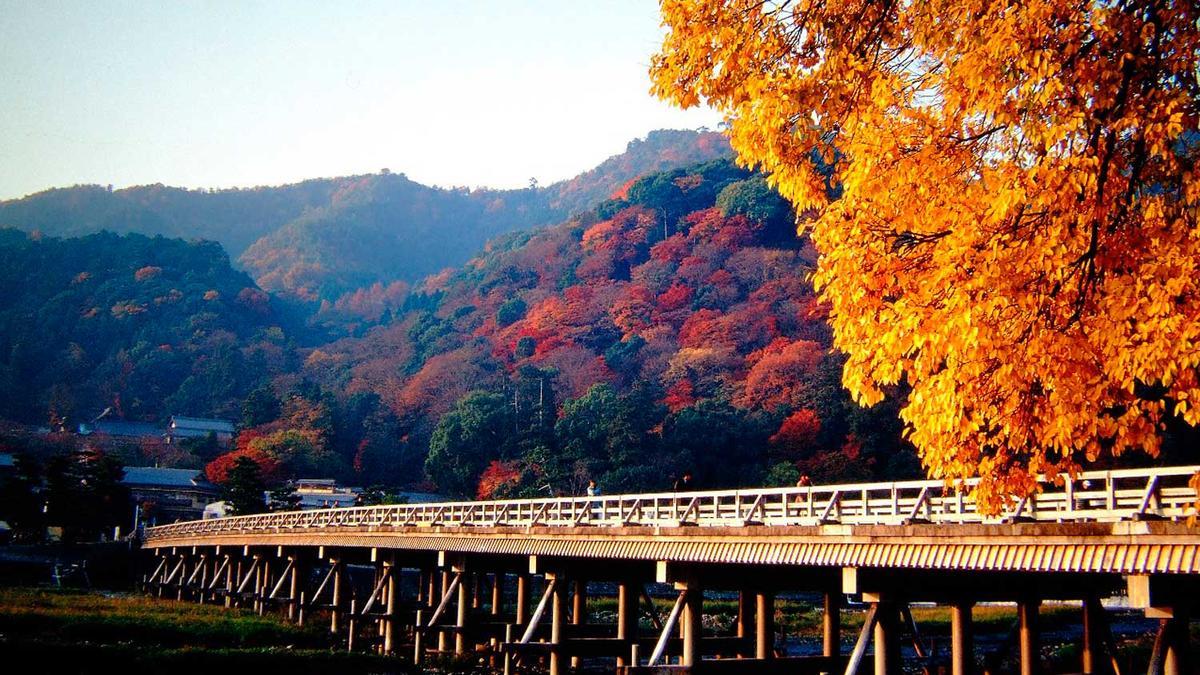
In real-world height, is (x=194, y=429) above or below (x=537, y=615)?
above

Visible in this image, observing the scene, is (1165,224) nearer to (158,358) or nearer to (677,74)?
(677,74)

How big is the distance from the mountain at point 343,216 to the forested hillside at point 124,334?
32400mm

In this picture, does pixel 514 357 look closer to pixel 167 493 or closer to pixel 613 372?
pixel 613 372

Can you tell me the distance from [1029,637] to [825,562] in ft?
11.6

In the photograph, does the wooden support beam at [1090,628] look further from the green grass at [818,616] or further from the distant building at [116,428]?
the distant building at [116,428]

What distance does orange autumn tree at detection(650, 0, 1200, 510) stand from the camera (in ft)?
21.3

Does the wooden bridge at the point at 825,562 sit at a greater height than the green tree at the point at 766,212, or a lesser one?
lesser

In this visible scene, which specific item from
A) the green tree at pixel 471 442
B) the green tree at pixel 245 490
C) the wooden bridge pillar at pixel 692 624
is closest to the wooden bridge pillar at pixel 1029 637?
the wooden bridge pillar at pixel 692 624

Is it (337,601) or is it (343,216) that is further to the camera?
(343,216)

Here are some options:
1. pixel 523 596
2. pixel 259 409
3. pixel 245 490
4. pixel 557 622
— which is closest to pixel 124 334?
pixel 259 409

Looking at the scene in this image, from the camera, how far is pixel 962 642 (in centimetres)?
1495

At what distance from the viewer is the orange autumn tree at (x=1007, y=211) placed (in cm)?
648

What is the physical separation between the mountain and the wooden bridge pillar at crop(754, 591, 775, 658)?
124 meters

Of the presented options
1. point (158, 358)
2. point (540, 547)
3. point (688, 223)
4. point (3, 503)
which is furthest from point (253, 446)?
point (540, 547)
